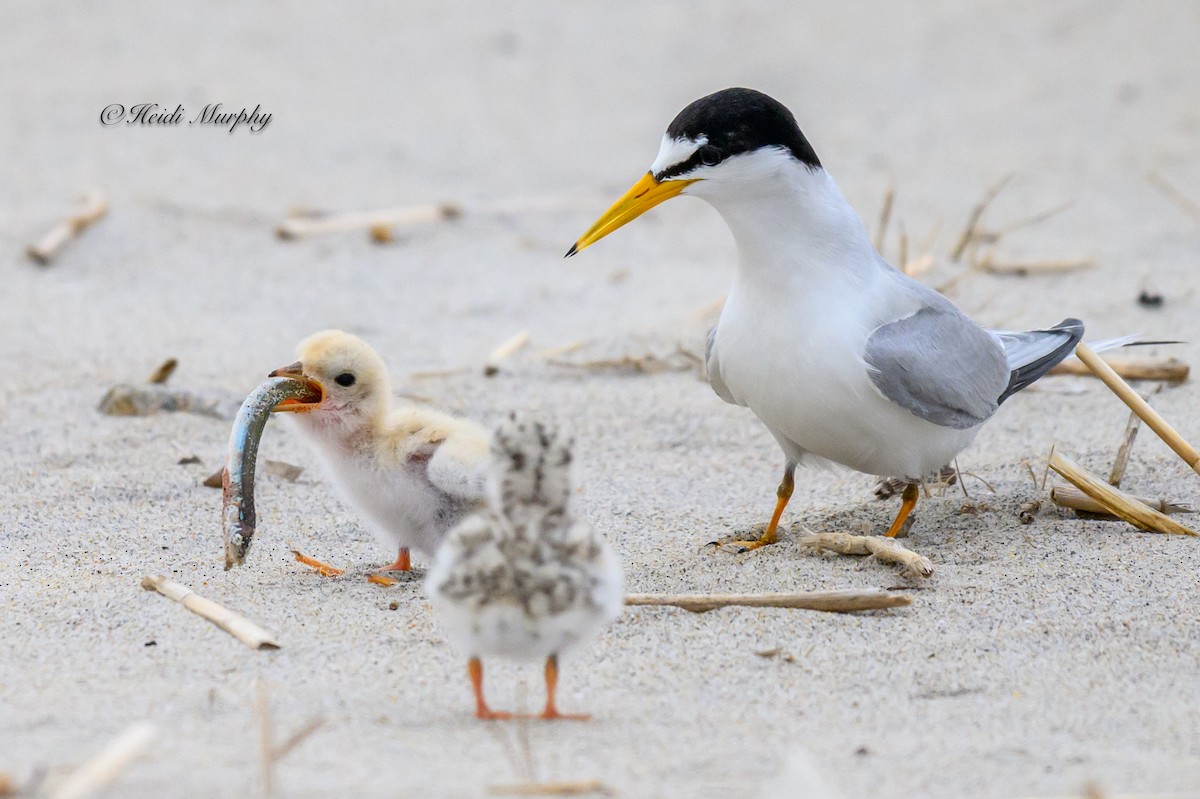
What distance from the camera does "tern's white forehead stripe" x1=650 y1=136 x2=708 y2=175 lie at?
398cm

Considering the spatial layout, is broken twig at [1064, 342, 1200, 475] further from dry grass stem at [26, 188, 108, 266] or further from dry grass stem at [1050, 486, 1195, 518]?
dry grass stem at [26, 188, 108, 266]

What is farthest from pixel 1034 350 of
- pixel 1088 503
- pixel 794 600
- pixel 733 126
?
pixel 794 600

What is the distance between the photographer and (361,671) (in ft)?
10.5

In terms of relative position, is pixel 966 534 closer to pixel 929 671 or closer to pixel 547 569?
pixel 929 671

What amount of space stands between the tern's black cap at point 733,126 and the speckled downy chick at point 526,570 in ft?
4.49

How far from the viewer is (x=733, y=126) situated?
156 inches

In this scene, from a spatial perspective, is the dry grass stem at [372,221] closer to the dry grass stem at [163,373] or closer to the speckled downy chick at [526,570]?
the dry grass stem at [163,373]

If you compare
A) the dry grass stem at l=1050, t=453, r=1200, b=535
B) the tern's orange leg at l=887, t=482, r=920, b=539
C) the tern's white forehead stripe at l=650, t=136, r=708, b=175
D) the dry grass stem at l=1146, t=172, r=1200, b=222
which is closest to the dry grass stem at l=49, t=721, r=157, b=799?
the tern's white forehead stripe at l=650, t=136, r=708, b=175

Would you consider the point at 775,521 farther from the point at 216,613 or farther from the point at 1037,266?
the point at 1037,266

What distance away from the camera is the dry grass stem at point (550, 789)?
2.45m

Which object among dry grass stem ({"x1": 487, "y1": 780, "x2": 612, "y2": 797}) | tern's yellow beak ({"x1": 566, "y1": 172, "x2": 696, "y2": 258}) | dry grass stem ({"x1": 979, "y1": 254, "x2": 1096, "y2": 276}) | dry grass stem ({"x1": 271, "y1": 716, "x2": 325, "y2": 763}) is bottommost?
dry grass stem ({"x1": 487, "y1": 780, "x2": 612, "y2": 797})

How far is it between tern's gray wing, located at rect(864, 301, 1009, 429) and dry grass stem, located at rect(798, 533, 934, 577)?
0.40m

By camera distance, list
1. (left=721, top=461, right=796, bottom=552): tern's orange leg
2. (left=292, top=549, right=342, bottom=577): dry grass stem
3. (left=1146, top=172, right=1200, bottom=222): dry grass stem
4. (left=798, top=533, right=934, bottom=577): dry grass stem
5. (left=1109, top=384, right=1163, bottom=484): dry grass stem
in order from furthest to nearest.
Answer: (left=1146, top=172, right=1200, bottom=222): dry grass stem → (left=1109, top=384, right=1163, bottom=484): dry grass stem → (left=721, top=461, right=796, bottom=552): tern's orange leg → (left=292, top=549, right=342, bottom=577): dry grass stem → (left=798, top=533, right=934, bottom=577): dry grass stem

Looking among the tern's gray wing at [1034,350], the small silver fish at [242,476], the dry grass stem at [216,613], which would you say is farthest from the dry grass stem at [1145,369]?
the dry grass stem at [216,613]
